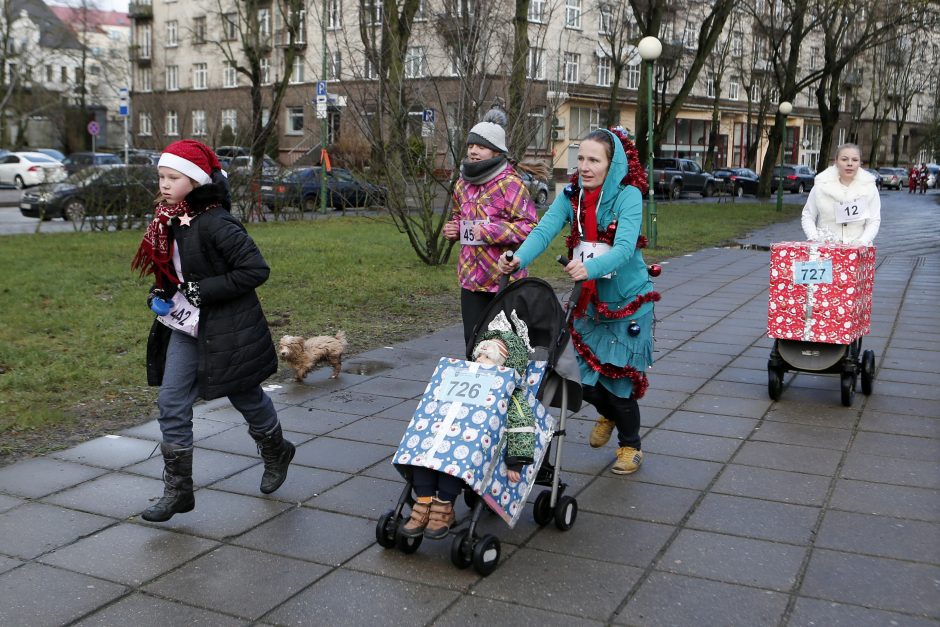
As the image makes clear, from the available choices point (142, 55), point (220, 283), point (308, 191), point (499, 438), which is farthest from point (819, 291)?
point (142, 55)

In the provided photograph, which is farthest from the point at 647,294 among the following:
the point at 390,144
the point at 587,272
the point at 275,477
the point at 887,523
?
the point at 390,144

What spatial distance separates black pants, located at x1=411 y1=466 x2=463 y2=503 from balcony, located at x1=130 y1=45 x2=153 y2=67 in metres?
64.9

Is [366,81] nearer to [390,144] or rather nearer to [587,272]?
[390,144]

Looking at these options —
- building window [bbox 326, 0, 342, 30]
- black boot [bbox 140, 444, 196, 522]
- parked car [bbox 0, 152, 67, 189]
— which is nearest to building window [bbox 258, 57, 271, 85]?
parked car [bbox 0, 152, 67, 189]

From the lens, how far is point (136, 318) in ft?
31.1

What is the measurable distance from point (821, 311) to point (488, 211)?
2.46 m

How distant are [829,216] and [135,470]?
4.95 metres

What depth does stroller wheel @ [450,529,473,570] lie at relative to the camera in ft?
12.6

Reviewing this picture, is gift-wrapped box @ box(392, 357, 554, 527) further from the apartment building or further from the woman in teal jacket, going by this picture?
the apartment building

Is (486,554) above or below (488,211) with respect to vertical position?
below

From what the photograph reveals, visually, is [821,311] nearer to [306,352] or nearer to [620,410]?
[620,410]

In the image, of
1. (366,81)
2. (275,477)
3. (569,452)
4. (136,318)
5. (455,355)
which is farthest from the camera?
(366,81)

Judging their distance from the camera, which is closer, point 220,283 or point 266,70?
point 220,283

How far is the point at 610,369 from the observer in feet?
16.1
